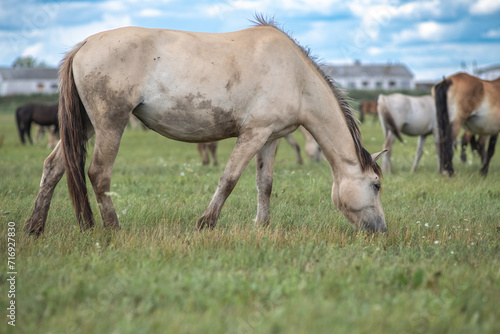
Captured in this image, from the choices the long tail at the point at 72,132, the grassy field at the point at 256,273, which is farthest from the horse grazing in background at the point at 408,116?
the long tail at the point at 72,132

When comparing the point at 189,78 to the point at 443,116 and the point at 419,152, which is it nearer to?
the point at 443,116

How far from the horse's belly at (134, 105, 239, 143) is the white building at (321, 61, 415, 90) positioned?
72850mm

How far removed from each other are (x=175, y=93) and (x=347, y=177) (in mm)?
2054

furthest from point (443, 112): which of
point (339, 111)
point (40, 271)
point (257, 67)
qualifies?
point (40, 271)

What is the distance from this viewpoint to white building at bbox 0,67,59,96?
80.8 m

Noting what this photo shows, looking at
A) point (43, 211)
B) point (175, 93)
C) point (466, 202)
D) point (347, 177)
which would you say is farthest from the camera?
point (466, 202)

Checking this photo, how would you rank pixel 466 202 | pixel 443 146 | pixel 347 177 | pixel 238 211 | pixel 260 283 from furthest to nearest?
pixel 443 146
pixel 466 202
pixel 238 211
pixel 347 177
pixel 260 283

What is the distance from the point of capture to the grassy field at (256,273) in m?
2.55

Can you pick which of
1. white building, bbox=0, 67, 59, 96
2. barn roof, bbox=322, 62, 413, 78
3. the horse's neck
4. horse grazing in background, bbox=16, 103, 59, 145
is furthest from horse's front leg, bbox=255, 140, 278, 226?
white building, bbox=0, 67, 59, 96

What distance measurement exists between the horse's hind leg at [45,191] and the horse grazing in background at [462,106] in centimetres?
744

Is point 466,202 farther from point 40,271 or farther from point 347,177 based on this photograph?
point 40,271

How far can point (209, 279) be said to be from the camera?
3162 millimetres

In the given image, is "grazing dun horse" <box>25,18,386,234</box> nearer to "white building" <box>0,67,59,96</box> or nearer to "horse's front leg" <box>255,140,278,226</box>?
Answer: "horse's front leg" <box>255,140,278,226</box>

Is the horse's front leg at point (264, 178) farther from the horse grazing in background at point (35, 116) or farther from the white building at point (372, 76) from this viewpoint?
the white building at point (372, 76)
